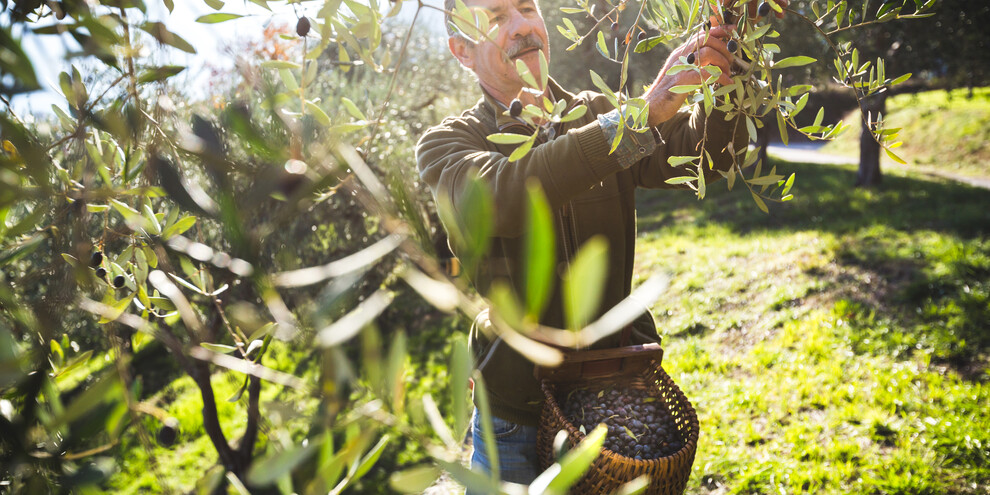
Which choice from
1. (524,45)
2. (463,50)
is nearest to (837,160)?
(463,50)

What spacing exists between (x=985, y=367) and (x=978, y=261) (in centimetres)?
204

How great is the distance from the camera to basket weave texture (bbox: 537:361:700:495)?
1.53 meters

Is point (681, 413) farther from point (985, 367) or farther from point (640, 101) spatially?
point (985, 367)

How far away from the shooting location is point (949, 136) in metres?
16.0

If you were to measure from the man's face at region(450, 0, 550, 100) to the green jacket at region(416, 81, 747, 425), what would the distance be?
0.23 feet

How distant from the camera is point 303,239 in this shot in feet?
18.0

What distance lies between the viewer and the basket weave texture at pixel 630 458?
153 cm

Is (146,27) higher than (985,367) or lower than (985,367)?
higher

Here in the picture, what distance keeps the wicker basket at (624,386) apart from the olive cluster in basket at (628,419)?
0.03 metres

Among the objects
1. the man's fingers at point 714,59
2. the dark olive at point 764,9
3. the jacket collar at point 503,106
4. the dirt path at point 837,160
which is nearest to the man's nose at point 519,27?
the jacket collar at point 503,106

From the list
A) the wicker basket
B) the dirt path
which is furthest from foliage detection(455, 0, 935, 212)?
the dirt path

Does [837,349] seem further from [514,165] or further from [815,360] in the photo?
[514,165]

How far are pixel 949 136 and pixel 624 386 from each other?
18419 mm

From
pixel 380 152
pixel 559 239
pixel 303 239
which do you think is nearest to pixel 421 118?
pixel 380 152
